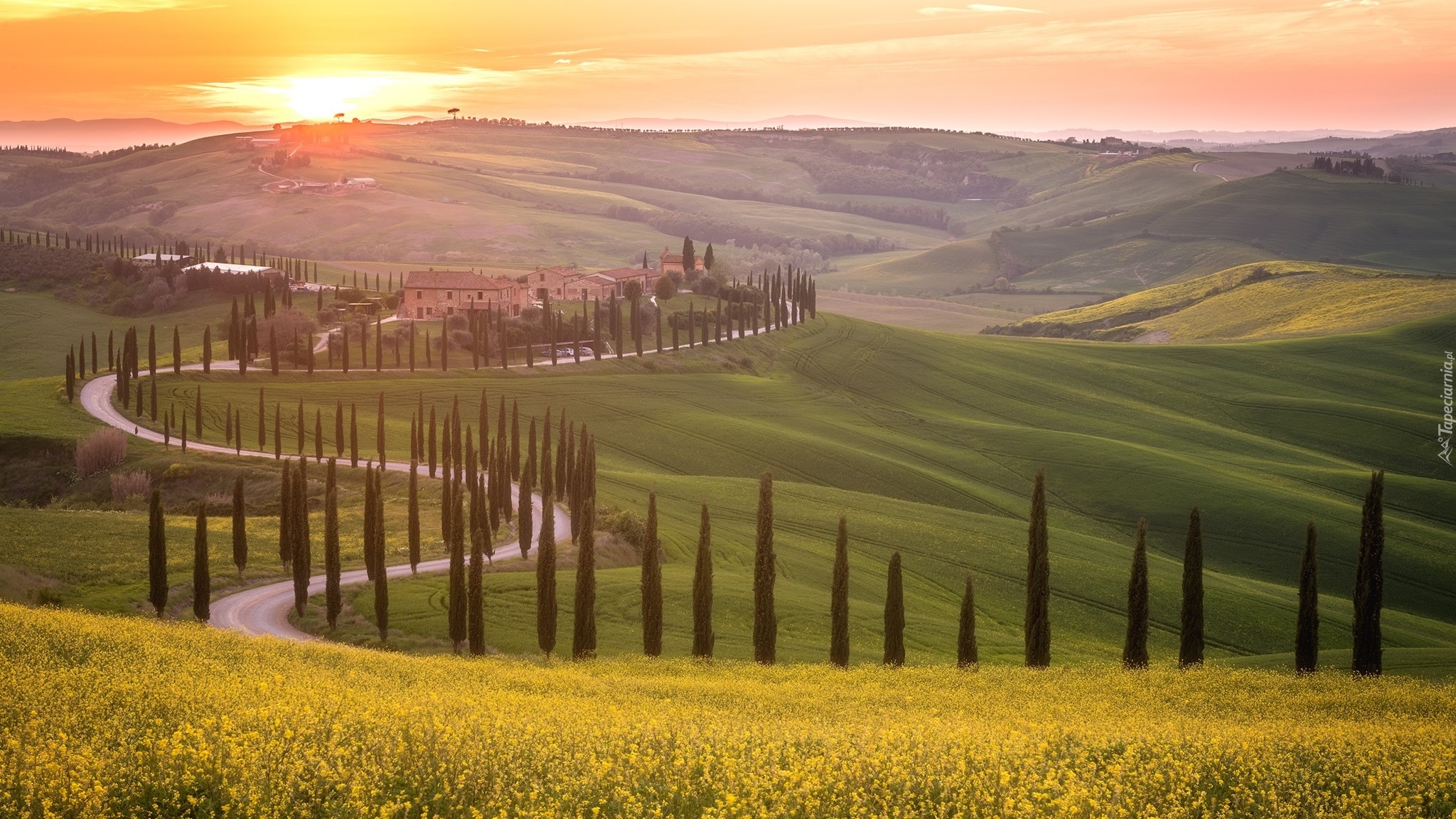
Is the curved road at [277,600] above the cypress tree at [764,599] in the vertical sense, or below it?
below

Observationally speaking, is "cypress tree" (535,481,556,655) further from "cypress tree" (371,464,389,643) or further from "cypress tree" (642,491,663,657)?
"cypress tree" (371,464,389,643)

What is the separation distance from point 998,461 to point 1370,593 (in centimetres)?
6921

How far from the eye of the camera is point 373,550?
61.6 meters

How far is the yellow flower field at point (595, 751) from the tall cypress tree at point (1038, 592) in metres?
18.6

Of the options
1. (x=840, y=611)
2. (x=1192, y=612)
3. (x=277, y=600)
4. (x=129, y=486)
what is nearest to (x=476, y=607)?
(x=277, y=600)

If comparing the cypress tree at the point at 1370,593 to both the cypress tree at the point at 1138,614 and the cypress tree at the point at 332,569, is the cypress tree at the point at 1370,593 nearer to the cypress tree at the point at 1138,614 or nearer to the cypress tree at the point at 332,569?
the cypress tree at the point at 1138,614

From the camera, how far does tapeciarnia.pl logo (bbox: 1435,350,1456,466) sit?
422 ft

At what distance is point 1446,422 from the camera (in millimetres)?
139125

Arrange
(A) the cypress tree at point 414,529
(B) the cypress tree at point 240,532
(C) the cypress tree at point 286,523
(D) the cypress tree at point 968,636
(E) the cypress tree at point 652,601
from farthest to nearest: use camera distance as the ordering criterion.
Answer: (A) the cypress tree at point 414,529 → (C) the cypress tree at point 286,523 → (B) the cypress tree at point 240,532 → (E) the cypress tree at point 652,601 → (D) the cypress tree at point 968,636

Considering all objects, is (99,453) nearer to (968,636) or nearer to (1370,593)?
A: (968,636)

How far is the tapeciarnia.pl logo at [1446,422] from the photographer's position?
129 meters

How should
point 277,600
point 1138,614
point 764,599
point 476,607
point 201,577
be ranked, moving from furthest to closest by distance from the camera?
1. point 277,600
2. point 201,577
3. point 764,599
4. point 476,607
5. point 1138,614

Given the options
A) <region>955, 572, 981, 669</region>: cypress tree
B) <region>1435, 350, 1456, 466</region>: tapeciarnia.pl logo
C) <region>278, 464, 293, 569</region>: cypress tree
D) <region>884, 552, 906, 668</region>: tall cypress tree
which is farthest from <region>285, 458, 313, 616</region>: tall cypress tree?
<region>1435, 350, 1456, 466</region>: tapeciarnia.pl logo

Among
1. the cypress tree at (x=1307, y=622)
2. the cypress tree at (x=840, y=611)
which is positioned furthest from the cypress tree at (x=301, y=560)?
the cypress tree at (x=1307, y=622)
